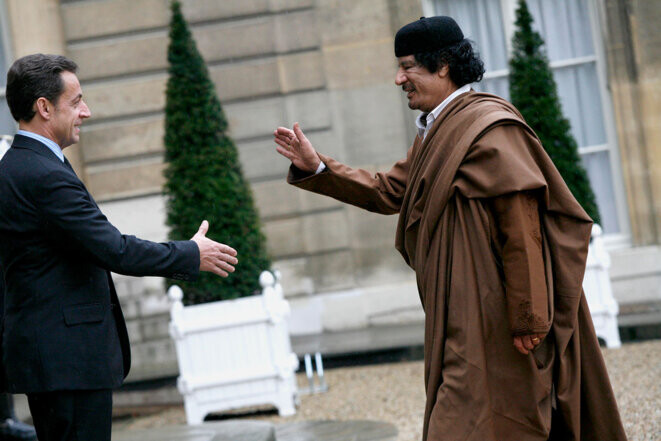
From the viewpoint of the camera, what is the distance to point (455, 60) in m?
3.28

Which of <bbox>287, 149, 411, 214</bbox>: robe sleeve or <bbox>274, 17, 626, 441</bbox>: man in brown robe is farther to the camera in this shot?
<bbox>287, 149, 411, 214</bbox>: robe sleeve

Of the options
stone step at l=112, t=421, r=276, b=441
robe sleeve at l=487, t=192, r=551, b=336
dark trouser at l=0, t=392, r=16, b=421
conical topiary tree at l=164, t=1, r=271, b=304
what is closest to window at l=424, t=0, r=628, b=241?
conical topiary tree at l=164, t=1, r=271, b=304

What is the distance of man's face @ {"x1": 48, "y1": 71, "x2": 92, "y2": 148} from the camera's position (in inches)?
115

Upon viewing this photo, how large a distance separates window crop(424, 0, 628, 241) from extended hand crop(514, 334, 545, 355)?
617cm

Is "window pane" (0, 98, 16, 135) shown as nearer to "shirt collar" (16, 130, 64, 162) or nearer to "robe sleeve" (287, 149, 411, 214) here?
"robe sleeve" (287, 149, 411, 214)

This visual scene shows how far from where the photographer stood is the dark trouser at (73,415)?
2799 millimetres

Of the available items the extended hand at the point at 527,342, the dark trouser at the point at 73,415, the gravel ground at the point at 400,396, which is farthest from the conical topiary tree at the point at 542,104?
the dark trouser at the point at 73,415

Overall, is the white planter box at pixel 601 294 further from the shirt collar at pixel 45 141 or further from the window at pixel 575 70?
the shirt collar at pixel 45 141

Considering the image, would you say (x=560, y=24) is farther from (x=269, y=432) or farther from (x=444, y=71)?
(x=444, y=71)

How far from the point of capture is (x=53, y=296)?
110 inches

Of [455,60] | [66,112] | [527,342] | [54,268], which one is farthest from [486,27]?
[54,268]

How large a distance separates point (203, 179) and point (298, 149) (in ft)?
10.3

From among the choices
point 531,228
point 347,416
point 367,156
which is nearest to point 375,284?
point 367,156

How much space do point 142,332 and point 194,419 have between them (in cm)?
260
